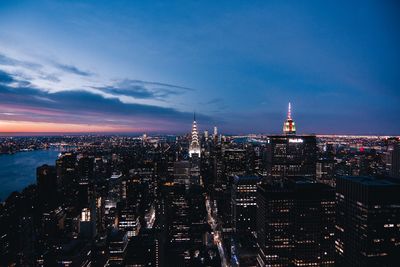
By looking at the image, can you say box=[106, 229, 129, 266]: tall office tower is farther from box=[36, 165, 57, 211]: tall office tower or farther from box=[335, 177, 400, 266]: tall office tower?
box=[335, 177, 400, 266]: tall office tower

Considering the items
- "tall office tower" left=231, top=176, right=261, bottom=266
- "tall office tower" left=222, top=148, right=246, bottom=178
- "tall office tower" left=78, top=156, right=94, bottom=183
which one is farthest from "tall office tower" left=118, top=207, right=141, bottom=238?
"tall office tower" left=222, top=148, right=246, bottom=178

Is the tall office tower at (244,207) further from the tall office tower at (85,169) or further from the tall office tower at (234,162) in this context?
the tall office tower at (85,169)

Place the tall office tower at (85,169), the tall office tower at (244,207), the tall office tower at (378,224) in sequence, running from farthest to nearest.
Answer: the tall office tower at (85,169)
the tall office tower at (244,207)
the tall office tower at (378,224)

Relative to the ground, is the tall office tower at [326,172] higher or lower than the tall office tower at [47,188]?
higher

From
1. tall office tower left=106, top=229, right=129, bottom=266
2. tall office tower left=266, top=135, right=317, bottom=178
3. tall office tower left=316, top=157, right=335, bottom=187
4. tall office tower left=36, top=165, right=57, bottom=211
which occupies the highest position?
tall office tower left=266, top=135, right=317, bottom=178

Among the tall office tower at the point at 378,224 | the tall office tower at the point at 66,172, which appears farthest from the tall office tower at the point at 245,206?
the tall office tower at the point at 66,172

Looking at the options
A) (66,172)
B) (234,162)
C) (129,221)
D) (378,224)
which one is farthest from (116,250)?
(234,162)
